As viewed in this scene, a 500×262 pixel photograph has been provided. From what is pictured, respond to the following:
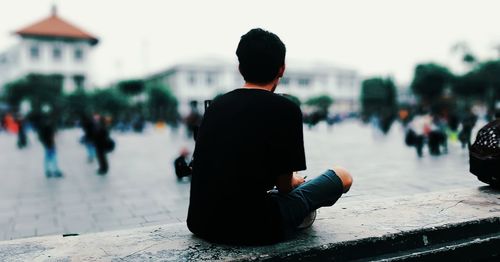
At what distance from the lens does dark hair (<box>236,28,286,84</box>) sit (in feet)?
7.83

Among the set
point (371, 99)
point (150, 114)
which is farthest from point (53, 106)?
point (371, 99)

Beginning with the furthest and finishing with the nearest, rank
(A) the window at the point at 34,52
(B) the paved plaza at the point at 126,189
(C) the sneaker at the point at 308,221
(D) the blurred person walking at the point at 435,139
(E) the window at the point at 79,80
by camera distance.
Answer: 1. (E) the window at the point at 79,80
2. (A) the window at the point at 34,52
3. (D) the blurred person walking at the point at 435,139
4. (B) the paved plaza at the point at 126,189
5. (C) the sneaker at the point at 308,221

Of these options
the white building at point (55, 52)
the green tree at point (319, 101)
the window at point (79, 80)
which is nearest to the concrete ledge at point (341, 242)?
the white building at point (55, 52)

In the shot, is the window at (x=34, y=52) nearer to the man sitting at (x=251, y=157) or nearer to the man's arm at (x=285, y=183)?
the man sitting at (x=251, y=157)

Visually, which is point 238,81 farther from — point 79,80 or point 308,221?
point 308,221

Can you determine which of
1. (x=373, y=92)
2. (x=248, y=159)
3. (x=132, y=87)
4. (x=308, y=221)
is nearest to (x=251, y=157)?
(x=248, y=159)

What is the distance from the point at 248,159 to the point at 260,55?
56 cm

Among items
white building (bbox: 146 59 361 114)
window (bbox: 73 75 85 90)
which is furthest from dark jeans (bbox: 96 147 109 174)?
white building (bbox: 146 59 361 114)

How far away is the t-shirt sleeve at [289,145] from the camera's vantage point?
2.29 metres

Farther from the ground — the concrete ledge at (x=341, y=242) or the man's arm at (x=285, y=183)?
the man's arm at (x=285, y=183)

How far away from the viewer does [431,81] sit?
6031 centimetres

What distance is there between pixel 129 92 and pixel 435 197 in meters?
57.9

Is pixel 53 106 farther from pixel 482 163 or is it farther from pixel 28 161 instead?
pixel 482 163

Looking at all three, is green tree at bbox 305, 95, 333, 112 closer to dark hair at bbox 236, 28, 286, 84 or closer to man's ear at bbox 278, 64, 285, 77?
man's ear at bbox 278, 64, 285, 77
